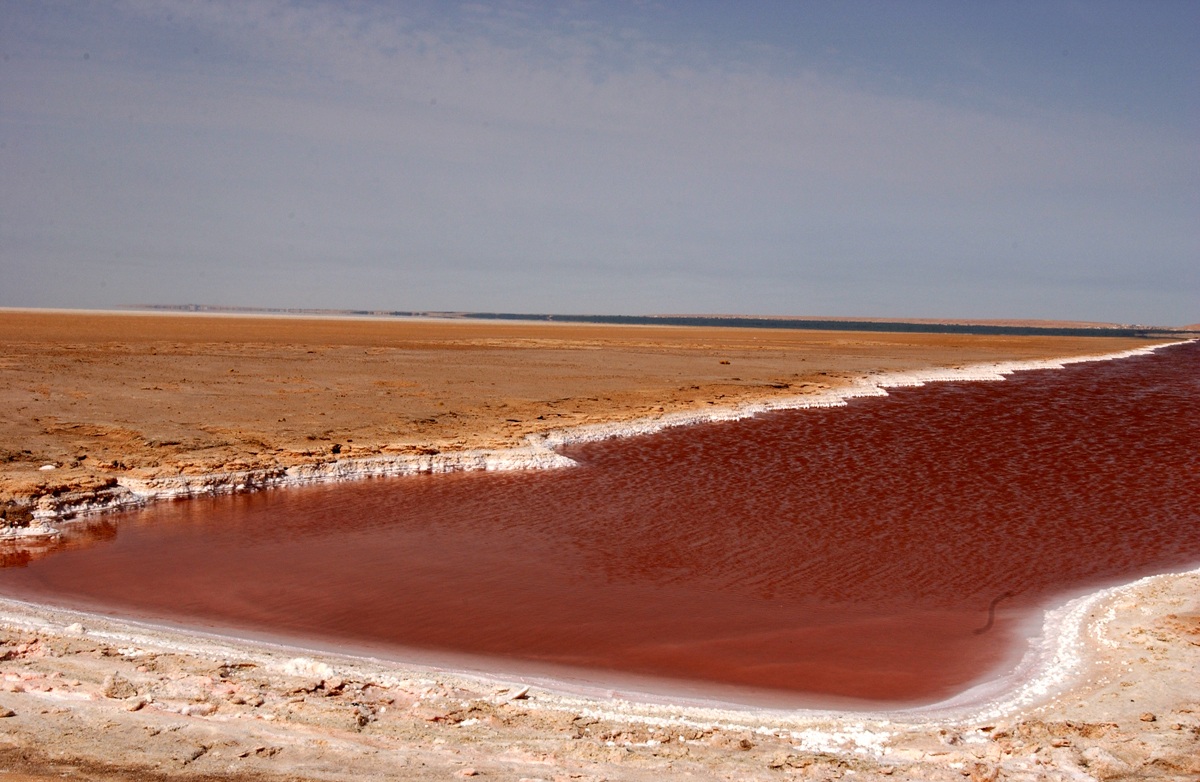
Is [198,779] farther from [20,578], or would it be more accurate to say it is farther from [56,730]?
[20,578]

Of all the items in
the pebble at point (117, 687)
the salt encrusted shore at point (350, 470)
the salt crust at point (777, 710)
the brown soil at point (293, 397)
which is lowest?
the salt crust at point (777, 710)

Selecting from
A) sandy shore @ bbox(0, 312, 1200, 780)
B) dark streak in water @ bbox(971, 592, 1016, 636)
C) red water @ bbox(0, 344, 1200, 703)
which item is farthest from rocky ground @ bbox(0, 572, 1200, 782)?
dark streak in water @ bbox(971, 592, 1016, 636)

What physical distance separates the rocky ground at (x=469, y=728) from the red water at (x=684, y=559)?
3.18 feet

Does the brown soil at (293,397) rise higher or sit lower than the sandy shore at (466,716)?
higher

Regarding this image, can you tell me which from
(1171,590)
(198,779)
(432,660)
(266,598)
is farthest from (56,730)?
(1171,590)

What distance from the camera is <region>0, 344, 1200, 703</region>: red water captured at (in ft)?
22.9

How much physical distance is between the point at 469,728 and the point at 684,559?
191 inches

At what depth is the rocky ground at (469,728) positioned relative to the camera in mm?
4363

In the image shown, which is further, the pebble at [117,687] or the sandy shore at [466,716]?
the pebble at [117,687]

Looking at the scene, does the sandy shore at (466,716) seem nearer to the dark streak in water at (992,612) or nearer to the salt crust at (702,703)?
the salt crust at (702,703)

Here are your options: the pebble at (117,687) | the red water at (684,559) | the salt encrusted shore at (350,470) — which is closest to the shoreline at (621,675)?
the red water at (684,559)

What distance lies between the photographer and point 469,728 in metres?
4.90

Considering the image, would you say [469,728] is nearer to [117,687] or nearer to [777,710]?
[777,710]

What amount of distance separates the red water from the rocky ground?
0.97m
